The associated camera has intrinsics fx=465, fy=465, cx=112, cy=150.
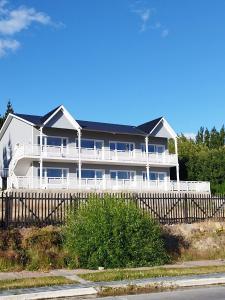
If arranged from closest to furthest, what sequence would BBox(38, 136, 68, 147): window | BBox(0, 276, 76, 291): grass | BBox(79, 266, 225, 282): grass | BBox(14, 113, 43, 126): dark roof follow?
Answer: 1. BBox(0, 276, 76, 291): grass
2. BBox(79, 266, 225, 282): grass
3. BBox(14, 113, 43, 126): dark roof
4. BBox(38, 136, 68, 147): window

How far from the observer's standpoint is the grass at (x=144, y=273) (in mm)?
13039

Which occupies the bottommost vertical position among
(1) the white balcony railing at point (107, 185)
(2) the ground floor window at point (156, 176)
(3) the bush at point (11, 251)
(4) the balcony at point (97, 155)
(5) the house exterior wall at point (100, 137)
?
(3) the bush at point (11, 251)

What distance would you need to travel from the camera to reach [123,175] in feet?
153

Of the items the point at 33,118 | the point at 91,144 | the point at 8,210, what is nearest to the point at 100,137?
the point at 91,144

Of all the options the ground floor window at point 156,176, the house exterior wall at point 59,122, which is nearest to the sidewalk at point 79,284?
the house exterior wall at point 59,122

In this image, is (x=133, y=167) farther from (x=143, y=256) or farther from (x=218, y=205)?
(x=143, y=256)

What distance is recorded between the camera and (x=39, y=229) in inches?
651

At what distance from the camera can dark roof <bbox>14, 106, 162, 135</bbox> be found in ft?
139

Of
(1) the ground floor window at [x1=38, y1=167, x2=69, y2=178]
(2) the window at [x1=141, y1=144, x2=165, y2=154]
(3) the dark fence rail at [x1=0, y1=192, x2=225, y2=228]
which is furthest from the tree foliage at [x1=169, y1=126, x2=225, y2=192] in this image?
(3) the dark fence rail at [x1=0, y1=192, x2=225, y2=228]

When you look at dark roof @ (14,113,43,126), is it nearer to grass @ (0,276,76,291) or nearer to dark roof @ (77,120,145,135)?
dark roof @ (77,120,145,135)

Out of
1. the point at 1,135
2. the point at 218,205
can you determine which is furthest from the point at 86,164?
the point at 218,205

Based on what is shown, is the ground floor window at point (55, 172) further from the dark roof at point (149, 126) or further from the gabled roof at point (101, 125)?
the dark roof at point (149, 126)

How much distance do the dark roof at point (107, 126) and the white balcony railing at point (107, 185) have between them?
5305 mm

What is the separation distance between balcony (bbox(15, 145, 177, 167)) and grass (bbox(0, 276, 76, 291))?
2766 cm
